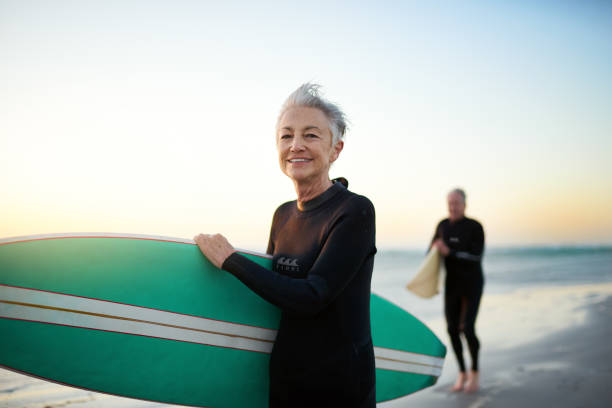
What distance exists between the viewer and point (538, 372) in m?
4.39

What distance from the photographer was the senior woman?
49.0 inches

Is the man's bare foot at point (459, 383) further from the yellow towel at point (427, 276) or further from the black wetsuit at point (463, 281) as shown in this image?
the yellow towel at point (427, 276)

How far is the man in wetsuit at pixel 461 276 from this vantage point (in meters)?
4.16

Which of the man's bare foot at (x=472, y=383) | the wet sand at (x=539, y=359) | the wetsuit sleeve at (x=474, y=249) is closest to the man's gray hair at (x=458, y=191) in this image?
the wetsuit sleeve at (x=474, y=249)

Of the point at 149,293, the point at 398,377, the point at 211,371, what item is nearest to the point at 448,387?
the point at 398,377

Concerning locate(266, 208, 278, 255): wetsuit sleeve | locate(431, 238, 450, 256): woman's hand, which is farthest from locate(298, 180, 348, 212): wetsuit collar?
locate(431, 238, 450, 256): woman's hand

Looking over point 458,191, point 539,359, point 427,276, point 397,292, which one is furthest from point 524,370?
point 397,292

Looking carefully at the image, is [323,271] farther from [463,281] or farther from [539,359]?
[539,359]

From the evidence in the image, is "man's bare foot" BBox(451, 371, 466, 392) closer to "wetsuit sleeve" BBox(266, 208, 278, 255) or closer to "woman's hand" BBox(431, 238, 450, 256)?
"woman's hand" BBox(431, 238, 450, 256)

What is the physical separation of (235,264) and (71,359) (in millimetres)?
894

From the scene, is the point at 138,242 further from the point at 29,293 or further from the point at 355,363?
the point at 355,363

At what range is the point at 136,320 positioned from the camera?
1741mm

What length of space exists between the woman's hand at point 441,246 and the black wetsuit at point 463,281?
0.14 feet

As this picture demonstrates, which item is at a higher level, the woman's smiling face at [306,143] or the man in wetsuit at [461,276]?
the woman's smiling face at [306,143]
